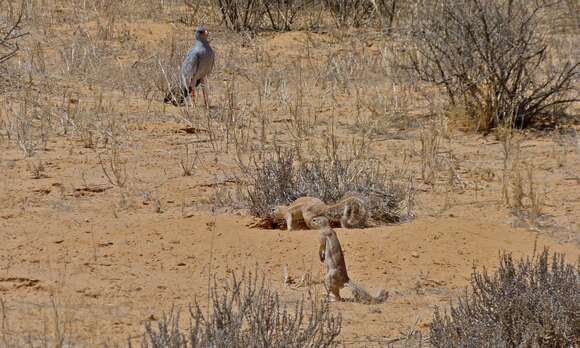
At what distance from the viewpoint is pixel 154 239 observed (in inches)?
261

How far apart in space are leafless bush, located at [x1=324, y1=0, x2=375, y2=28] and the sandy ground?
20.1ft

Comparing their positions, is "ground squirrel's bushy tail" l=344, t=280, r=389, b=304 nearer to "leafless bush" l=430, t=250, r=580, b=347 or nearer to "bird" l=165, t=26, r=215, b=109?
"leafless bush" l=430, t=250, r=580, b=347

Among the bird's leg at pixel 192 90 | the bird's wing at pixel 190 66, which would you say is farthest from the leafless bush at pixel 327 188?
the bird's wing at pixel 190 66

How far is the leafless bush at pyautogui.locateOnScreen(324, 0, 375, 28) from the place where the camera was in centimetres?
1608

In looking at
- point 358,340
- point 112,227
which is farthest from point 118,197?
point 358,340

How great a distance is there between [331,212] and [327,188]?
2.09 feet

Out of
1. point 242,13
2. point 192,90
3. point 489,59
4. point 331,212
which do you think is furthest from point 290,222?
point 242,13

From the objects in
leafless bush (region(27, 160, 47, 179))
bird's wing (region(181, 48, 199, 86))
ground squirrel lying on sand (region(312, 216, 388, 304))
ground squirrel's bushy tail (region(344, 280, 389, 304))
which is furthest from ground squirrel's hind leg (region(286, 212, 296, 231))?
bird's wing (region(181, 48, 199, 86))

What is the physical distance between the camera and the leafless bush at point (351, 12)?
16078 mm

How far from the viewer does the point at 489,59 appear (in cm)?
1055

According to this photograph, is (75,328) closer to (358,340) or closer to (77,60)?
(358,340)

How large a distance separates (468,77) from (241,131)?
250 cm

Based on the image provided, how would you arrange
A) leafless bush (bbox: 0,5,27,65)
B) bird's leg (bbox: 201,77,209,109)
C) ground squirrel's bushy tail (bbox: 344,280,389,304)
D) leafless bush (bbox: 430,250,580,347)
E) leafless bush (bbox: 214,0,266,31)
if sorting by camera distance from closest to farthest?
leafless bush (bbox: 430,250,580,347) → ground squirrel's bushy tail (bbox: 344,280,389,304) → leafless bush (bbox: 0,5,27,65) → bird's leg (bbox: 201,77,209,109) → leafless bush (bbox: 214,0,266,31)

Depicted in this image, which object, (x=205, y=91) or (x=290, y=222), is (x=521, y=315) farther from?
(x=205, y=91)
